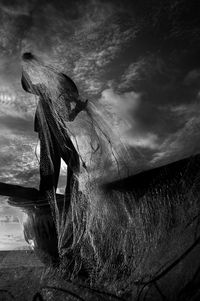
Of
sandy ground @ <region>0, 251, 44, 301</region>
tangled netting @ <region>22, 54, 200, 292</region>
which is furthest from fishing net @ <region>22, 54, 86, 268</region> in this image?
sandy ground @ <region>0, 251, 44, 301</region>

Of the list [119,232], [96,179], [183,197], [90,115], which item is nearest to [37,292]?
[119,232]

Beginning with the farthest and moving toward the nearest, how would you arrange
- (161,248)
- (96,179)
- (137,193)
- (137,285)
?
(96,179)
(137,193)
(161,248)
(137,285)

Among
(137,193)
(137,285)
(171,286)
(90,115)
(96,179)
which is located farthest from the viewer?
(90,115)

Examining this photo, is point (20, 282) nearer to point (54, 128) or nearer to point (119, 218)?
point (119, 218)

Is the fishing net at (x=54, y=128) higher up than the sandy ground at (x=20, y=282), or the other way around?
the fishing net at (x=54, y=128)

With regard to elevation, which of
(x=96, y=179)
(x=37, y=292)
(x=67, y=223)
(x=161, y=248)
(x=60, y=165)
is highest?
(x=60, y=165)

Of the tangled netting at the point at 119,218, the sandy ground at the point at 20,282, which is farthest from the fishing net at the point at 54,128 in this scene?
the sandy ground at the point at 20,282

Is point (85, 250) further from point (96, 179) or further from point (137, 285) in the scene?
point (96, 179)

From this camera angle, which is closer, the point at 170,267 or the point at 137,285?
the point at 170,267

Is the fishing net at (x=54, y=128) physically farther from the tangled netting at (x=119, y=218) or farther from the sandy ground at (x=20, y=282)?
the sandy ground at (x=20, y=282)

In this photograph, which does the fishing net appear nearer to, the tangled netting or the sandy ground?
the tangled netting

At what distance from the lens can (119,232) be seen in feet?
6.09

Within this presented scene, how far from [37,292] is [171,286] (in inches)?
46.2

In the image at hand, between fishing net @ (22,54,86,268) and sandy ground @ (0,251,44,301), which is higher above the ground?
fishing net @ (22,54,86,268)
